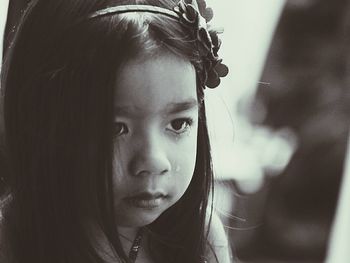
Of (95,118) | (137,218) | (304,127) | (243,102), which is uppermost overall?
(95,118)

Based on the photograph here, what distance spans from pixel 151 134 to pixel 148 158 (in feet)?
0.07

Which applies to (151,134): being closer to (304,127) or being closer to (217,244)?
(217,244)

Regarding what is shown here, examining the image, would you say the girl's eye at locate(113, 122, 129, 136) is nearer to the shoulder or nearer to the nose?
the nose

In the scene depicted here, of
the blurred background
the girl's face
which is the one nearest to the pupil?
the girl's face

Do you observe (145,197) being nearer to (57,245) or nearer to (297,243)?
(57,245)

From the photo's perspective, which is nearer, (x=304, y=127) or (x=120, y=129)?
(x=120, y=129)

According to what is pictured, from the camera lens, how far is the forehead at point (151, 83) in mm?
542

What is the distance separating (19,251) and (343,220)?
95cm

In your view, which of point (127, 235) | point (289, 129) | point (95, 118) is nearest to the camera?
point (95, 118)

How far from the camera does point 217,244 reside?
0.75m

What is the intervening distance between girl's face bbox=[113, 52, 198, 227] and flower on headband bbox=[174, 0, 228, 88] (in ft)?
0.09

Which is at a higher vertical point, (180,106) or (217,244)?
(180,106)

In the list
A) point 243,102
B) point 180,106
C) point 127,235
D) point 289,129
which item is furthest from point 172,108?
point 289,129

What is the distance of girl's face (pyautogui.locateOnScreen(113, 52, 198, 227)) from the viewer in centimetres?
55
